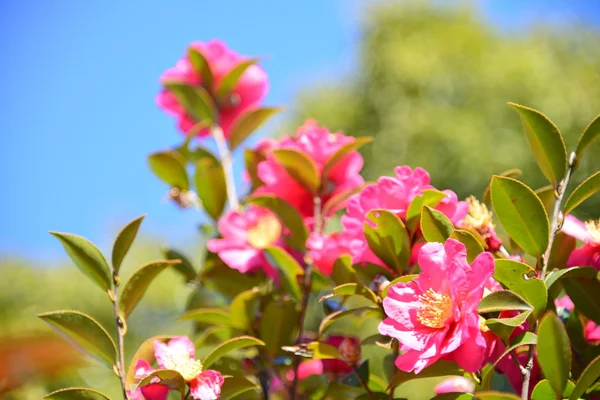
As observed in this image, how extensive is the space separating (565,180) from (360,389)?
0.25m

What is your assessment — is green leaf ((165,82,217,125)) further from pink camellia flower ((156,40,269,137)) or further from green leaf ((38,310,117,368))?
green leaf ((38,310,117,368))

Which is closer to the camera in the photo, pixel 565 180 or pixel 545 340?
pixel 545 340

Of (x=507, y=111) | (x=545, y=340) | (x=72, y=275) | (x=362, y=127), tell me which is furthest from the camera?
(x=362, y=127)

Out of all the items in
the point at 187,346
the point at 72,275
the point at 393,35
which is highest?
the point at 393,35

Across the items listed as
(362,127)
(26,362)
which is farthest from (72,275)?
(26,362)

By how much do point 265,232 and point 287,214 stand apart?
0.19 feet

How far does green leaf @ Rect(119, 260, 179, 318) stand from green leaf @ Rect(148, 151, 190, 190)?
269 millimetres

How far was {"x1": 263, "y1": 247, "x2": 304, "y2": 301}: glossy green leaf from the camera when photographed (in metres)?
0.69

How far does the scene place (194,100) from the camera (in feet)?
3.08

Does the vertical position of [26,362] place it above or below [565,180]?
below

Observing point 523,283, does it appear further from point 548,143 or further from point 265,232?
point 265,232

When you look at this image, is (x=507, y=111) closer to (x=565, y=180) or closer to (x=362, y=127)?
(x=362, y=127)

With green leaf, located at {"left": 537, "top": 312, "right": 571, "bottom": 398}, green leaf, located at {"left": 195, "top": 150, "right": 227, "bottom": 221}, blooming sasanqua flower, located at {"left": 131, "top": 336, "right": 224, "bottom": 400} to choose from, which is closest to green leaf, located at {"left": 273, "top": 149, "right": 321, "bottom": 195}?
green leaf, located at {"left": 195, "top": 150, "right": 227, "bottom": 221}

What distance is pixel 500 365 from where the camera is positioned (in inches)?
22.7
